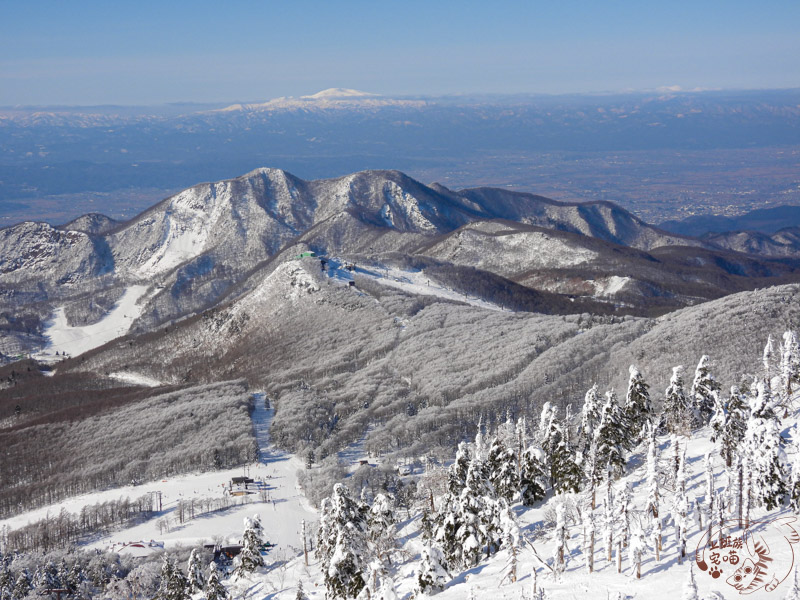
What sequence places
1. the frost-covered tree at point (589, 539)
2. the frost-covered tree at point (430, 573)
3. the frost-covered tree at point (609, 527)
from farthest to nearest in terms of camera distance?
the frost-covered tree at point (430, 573) < the frost-covered tree at point (609, 527) < the frost-covered tree at point (589, 539)

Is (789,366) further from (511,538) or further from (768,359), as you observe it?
(511,538)

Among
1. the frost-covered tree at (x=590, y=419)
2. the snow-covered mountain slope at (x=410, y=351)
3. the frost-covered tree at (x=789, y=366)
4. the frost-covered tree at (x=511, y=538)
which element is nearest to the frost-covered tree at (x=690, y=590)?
the frost-covered tree at (x=511, y=538)

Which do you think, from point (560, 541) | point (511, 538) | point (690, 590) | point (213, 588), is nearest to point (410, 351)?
point (213, 588)

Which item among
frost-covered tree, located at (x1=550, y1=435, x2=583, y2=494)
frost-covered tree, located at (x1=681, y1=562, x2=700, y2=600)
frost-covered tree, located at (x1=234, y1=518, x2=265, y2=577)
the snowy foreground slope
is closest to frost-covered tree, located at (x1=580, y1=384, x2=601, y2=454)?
frost-covered tree, located at (x1=550, y1=435, x2=583, y2=494)

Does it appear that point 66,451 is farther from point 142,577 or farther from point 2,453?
point 142,577

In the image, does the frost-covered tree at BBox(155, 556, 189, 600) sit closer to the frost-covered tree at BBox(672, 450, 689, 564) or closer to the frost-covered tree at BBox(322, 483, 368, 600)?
the frost-covered tree at BBox(322, 483, 368, 600)

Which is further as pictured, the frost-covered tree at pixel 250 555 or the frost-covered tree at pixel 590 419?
the frost-covered tree at pixel 250 555

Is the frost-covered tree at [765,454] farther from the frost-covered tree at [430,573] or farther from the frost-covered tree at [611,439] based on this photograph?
the frost-covered tree at [430,573]
